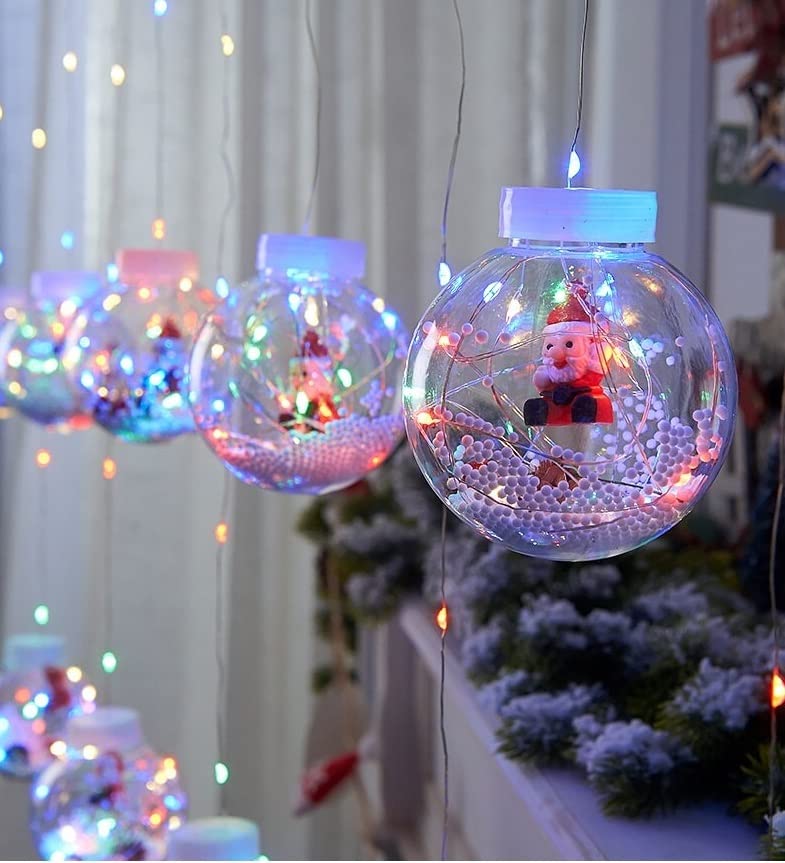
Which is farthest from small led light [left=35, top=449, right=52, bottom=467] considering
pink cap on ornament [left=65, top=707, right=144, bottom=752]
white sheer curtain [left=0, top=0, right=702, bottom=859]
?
pink cap on ornament [left=65, top=707, right=144, bottom=752]

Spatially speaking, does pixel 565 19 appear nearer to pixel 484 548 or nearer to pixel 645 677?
pixel 484 548

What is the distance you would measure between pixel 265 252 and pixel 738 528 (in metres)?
1.04

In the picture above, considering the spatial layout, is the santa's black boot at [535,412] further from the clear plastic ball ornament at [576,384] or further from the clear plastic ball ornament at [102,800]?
the clear plastic ball ornament at [102,800]

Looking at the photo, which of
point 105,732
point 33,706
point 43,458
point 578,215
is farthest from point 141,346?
point 43,458

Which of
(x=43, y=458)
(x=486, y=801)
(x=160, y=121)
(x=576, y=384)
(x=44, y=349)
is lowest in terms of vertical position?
(x=486, y=801)

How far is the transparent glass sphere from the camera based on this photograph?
5.84 feet

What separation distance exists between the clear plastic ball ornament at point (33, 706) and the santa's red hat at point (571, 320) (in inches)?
50.2

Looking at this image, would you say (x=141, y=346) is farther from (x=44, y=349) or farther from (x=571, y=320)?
(x=571, y=320)

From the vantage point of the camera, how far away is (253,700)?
8.58 feet

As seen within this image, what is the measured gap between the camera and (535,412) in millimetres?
731

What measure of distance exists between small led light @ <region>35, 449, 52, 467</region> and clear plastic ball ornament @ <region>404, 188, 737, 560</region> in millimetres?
1695

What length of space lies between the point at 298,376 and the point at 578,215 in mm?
360

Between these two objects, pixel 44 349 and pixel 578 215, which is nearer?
pixel 578 215

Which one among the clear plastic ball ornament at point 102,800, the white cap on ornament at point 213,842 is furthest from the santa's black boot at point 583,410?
the clear plastic ball ornament at point 102,800
